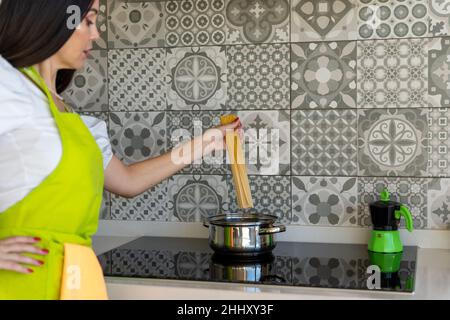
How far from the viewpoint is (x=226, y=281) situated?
4.51 ft

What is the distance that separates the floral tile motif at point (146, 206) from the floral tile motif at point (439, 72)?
0.84m

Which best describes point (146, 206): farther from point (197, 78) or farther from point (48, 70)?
point (48, 70)

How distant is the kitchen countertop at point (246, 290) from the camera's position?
1.29 meters

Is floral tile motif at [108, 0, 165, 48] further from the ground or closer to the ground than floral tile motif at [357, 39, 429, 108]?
further from the ground

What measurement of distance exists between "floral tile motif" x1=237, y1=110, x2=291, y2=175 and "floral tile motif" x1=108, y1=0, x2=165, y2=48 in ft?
1.21

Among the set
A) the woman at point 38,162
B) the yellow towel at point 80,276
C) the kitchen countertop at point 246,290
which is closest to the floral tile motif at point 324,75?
the kitchen countertop at point 246,290

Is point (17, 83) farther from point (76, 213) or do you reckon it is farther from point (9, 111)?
point (76, 213)

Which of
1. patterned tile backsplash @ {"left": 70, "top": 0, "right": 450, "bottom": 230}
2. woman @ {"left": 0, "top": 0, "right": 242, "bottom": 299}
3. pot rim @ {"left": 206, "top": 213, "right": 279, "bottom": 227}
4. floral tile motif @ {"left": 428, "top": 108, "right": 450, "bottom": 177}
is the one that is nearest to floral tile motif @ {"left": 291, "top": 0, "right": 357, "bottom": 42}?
patterned tile backsplash @ {"left": 70, "top": 0, "right": 450, "bottom": 230}

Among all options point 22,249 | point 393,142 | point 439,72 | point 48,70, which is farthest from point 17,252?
point 439,72

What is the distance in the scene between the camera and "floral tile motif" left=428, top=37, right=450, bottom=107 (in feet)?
5.65

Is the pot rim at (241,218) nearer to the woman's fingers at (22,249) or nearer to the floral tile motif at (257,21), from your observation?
the floral tile motif at (257,21)

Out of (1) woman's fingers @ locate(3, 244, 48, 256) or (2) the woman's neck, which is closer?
(1) woman's fingers @ locate(3, 244, 48, 256)

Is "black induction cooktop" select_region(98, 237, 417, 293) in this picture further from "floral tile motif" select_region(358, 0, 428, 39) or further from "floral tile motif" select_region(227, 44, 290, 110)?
"floral tile motif" select_region(358, 0, 428, 39)

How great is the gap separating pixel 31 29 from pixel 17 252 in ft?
1.32
